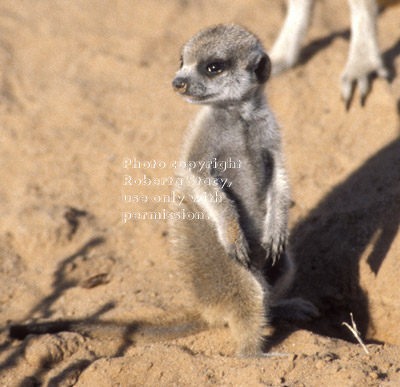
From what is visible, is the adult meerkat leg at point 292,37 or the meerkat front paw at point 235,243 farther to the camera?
the adult meerkat leg at point 292,37

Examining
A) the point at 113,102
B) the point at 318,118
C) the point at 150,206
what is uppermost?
the point at 318,118

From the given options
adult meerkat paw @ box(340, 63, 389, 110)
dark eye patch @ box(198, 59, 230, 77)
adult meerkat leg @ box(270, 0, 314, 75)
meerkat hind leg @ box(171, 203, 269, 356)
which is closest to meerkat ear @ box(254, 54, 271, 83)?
dark eye patch @ box(198, 59, 230, 77)

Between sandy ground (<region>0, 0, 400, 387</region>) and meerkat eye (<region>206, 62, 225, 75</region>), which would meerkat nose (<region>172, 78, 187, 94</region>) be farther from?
sandy ground (<region>0, 0, 400, 387</region>)

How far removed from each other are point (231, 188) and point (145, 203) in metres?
1.25

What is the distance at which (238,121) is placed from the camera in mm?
3275

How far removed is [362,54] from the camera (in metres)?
5.07

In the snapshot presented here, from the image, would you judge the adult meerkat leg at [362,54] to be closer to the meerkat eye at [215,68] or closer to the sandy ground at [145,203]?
the sandy ground at [145,203]

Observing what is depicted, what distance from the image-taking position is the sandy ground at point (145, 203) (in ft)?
10.1

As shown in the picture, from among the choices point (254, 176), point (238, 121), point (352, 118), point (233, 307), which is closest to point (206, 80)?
point (238, 121)

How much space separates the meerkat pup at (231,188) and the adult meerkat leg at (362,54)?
72.5 inches

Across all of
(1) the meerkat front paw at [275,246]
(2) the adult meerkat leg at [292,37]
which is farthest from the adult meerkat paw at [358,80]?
(1) the meerkat front paw at [275,246]

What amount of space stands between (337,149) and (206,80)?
190 cm

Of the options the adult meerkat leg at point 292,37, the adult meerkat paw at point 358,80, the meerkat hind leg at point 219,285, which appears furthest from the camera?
the adult meerkat leg at point 292,37

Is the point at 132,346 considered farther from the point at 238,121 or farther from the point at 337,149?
the point at 337,149
